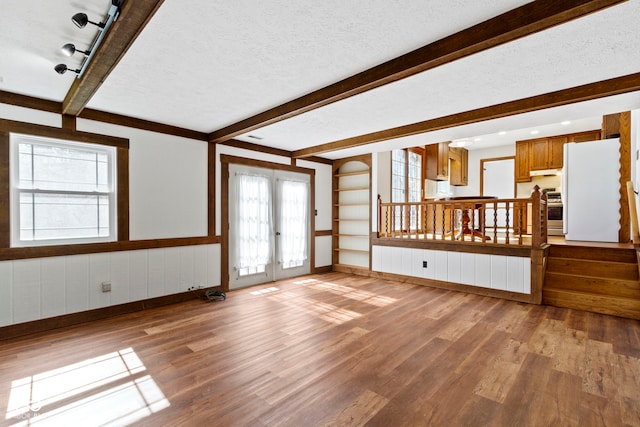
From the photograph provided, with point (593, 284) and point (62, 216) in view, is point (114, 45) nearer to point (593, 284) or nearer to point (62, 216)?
point (62, 216)

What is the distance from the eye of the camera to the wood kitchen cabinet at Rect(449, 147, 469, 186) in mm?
8195

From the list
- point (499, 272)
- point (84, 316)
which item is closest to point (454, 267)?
point (499, 272)

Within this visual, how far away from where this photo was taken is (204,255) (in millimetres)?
4703

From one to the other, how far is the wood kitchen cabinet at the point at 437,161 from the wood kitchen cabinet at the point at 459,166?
61cm

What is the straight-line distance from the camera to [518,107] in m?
3.35

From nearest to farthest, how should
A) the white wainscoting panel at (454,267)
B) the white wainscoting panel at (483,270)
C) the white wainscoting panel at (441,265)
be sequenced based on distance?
1. the white wainscoting panel at (483,270)
2. the white wainscoting panel at (454,267)
3. the white wainscoting panel at (441,265)

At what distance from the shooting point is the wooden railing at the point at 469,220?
14.5ft

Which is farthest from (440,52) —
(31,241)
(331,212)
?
(331,212)

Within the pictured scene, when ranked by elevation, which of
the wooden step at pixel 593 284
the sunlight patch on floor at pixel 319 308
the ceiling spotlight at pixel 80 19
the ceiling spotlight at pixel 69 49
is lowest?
the sunlight patch on floor at pixel 319 308

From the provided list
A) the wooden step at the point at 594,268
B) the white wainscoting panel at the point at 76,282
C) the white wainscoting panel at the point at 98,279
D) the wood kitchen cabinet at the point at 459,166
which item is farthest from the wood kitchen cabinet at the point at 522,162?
the white wainscoting panel at the point at 76,282

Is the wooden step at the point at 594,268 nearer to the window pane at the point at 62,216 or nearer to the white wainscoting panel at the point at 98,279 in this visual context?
the white wainscoting panel at the point at 98,279

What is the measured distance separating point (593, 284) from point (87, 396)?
5.72 m

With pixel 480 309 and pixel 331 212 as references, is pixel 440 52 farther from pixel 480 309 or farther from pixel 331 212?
pixel 331 212

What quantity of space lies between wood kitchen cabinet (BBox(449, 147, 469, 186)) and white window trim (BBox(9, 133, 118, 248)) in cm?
745
